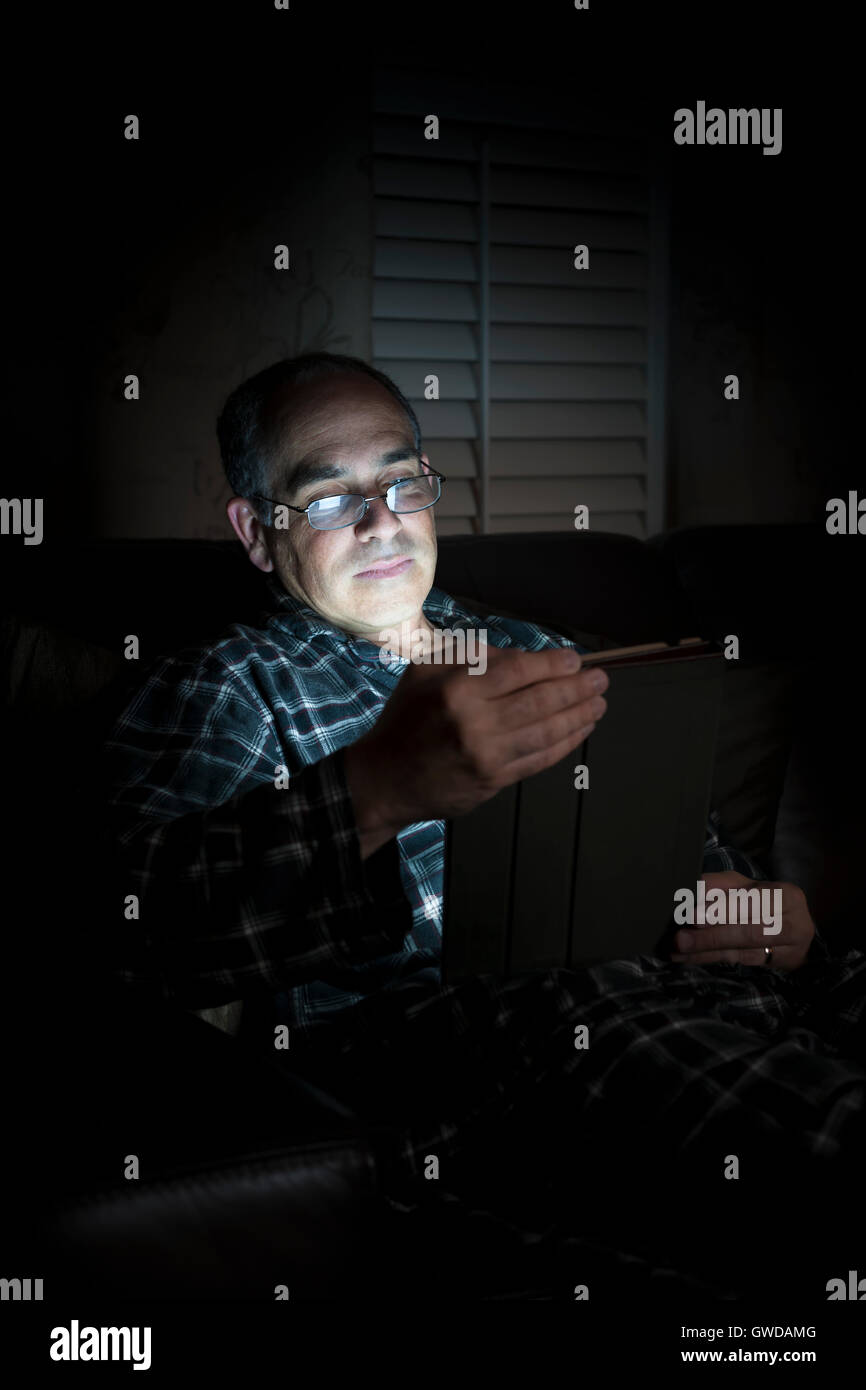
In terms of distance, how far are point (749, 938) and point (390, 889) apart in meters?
0.51

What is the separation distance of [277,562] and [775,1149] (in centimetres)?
94

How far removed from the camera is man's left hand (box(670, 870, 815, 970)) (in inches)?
47.1

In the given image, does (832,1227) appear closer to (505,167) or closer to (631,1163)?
(631,1163)

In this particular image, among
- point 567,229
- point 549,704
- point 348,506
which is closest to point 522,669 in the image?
point 549,704

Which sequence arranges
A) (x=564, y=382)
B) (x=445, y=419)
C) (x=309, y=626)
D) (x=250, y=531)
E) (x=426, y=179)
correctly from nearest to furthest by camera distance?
1. (x=309, y=626)
2. (x=250, y=531)
3. (x=426, y=179)
4. (x=445, y=419)
5. (x=564, y=382)

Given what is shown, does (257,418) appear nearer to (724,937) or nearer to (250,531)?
(250,531)

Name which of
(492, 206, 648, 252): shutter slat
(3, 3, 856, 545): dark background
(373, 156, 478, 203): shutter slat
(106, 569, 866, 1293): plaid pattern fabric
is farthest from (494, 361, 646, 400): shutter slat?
(106, 569, 866, 1293): plaid pattern fabric

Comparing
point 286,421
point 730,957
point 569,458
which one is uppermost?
point 569,458

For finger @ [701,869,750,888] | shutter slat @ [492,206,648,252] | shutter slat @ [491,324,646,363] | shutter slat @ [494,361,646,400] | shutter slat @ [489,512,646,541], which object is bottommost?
finger @ [701,869,750,888]

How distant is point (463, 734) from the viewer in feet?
2.76

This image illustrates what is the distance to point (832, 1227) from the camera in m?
0.80

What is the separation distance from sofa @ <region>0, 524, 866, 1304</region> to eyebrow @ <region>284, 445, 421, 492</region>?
0.77 feet

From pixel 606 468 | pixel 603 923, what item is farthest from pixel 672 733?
pixel 606 468

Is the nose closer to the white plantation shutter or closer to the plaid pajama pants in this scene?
the plaid pajama pants
